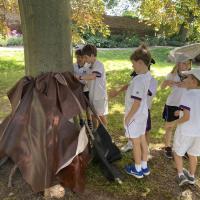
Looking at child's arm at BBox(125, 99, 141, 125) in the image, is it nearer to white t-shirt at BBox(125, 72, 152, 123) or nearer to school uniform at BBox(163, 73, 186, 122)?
white t-shirt at BBox(125, 72, 152, 123)

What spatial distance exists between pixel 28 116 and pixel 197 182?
215 centimetres

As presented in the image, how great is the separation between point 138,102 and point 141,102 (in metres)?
0.10

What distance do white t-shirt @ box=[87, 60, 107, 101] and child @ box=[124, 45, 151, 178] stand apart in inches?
24.5

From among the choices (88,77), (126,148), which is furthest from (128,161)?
(88,77)

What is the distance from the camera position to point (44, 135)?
148 inches

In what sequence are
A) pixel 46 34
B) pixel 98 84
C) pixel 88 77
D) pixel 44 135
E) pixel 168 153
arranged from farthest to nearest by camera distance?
pixel 168 153
pixel 98 84
pixel 88 77
pixel 46 34
pixel 44 135

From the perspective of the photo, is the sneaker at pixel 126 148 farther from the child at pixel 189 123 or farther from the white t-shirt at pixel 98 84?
the child at pixel 189 123

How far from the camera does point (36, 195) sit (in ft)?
12.6

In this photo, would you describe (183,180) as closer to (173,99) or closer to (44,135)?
(173,99)

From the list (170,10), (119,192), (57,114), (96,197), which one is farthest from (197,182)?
(170,10)

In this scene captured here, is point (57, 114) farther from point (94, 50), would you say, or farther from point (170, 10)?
point (170, 10)

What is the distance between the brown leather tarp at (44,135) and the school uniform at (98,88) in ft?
2.24

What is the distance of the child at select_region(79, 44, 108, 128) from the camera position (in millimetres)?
4500

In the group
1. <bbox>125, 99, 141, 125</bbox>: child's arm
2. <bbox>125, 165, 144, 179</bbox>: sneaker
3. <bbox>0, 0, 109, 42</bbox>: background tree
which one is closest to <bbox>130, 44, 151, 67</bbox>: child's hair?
<bbox>125, 99, 141, 125</bbox>: child's arm
